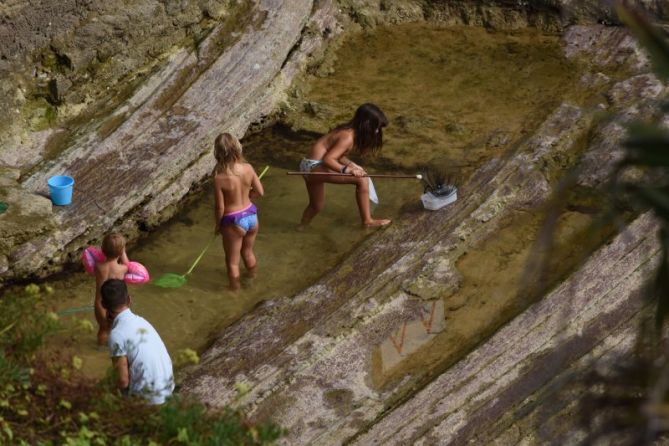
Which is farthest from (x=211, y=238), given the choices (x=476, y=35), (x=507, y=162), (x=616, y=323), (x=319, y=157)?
(x=476, y=35)

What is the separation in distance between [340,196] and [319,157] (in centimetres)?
72

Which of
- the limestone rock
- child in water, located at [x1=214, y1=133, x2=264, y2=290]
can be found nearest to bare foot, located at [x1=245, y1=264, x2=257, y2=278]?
child in water, located at [x1=214, y1=133, x2=264, y2=290]

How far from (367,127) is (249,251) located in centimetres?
133

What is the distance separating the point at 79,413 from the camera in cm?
680

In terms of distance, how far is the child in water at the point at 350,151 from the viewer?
32.7ft

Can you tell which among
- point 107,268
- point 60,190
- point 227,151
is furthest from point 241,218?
point 60,190

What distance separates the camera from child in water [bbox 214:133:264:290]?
925 cm

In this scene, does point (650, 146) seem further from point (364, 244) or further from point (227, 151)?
point (364, 244)

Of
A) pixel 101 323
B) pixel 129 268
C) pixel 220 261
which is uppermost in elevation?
pixel 129 268

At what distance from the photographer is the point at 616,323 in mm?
8602

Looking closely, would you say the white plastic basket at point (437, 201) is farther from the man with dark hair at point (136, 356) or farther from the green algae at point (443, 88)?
the man with dark hair at point (136, 356)

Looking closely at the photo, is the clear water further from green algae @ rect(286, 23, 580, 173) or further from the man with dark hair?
A: the man with dark hair

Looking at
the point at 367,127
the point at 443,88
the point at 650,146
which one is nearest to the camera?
the point at 650,146

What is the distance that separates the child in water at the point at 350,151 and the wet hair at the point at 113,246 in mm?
1983
